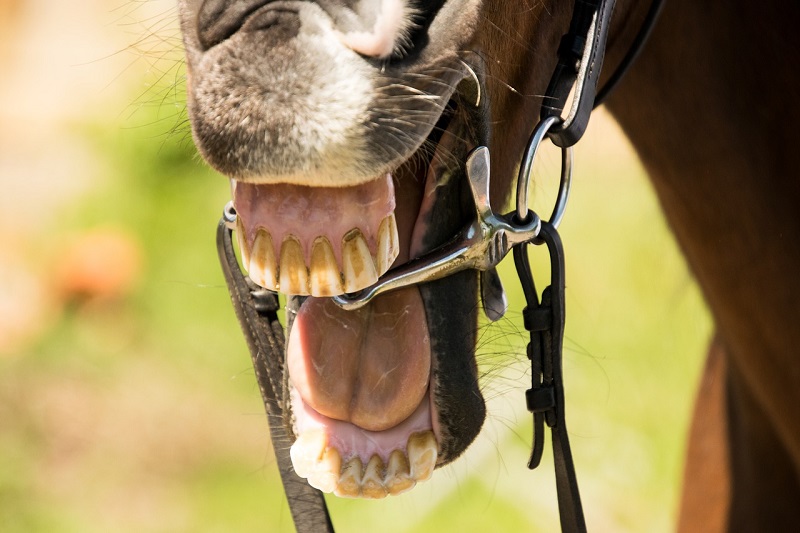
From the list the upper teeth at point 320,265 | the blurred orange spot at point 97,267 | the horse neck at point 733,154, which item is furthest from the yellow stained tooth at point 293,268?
the blurred orange spot at point 97,267

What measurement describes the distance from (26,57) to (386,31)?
4817 millimetres

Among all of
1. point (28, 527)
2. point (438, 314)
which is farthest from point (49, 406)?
point (438, 314)

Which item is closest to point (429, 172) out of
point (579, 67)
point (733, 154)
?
point (579, 67)

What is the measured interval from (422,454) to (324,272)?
0.80 feet

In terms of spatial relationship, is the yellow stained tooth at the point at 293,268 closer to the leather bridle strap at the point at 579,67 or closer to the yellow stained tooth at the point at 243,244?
the yellow stained tooth at the point at 243,244

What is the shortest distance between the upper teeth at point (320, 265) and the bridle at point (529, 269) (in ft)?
0.17

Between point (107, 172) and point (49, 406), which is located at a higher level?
point (107, 172)

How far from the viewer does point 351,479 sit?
3.41 feet

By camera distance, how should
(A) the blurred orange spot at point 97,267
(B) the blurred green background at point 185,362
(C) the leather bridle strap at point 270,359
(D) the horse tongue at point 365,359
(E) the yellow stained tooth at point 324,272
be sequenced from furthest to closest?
(A) the blurred orange spot at point 97,267 < (B) the blurred green background at point 185,362 < (C) the leather bridle strap at point 270,359 < (D) the horse tongue at point 365,359 < (E) the yellow stained tooth at point 324,272

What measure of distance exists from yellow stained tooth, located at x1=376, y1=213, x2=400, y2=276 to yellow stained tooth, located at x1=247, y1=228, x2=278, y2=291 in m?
0.11

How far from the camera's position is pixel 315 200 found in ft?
3.16

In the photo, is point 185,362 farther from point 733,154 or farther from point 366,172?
point 366,172

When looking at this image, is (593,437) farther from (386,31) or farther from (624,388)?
(386,31)

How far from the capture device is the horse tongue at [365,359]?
41.8 inches
